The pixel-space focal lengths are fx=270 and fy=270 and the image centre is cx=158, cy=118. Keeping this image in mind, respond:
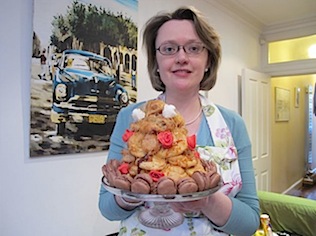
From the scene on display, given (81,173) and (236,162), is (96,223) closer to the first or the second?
(81,173)

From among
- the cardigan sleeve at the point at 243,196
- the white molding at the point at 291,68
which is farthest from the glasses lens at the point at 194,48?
the white molding at the point at 291,68

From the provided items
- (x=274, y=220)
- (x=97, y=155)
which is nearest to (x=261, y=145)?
(x=274, y=220)

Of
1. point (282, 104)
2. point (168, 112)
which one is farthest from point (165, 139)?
point (282, 104)

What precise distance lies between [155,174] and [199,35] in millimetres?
422

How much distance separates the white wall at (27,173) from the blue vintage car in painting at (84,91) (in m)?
0.16

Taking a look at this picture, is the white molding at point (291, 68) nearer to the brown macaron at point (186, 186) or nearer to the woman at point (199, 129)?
the woman at point (199, 129)

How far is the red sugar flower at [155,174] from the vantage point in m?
0.50

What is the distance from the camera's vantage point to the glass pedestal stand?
0.62 m

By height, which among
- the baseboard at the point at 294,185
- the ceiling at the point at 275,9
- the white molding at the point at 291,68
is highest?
the ceiling at the point at 275,9

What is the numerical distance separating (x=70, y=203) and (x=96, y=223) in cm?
24

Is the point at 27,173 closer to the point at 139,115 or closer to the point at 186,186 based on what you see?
the point at 139,115

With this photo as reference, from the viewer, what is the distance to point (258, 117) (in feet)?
10.7

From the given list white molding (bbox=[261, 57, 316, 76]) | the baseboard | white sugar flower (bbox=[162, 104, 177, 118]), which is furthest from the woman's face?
the baseboard

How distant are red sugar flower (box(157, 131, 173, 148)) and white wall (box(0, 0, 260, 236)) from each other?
100cm
